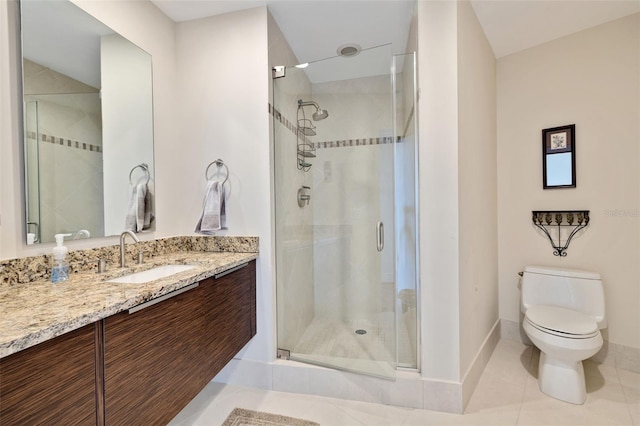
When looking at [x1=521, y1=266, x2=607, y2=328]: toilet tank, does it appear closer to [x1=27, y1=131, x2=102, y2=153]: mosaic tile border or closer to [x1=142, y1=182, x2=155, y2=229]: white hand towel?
[x1=142, y1=182, x2=155, y2=229]: white hand towel

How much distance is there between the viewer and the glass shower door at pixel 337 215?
193 centimetres

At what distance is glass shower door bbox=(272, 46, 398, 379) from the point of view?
193 cm

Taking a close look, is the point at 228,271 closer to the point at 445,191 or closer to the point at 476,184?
the point at 445,191

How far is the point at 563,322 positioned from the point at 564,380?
33 cm

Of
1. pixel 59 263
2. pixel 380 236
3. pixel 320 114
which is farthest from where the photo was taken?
pixel 320 114

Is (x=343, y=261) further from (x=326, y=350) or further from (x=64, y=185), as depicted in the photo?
(x=64, y=185)

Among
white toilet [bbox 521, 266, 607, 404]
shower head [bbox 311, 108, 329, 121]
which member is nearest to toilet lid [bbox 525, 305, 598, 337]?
white toilet [bbox 521, 266, 607, 404]

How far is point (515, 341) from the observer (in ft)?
8.20

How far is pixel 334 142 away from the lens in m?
2.10

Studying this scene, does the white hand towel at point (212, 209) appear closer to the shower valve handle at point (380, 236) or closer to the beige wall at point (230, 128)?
the beige wall at point (230, 128)

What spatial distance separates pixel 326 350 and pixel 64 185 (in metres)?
1.76

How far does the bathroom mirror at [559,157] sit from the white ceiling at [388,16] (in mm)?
732

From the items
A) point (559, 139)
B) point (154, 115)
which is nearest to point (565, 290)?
point (559, 139)

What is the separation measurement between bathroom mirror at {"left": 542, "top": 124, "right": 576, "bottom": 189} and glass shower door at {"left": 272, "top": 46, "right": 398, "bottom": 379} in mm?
1395
